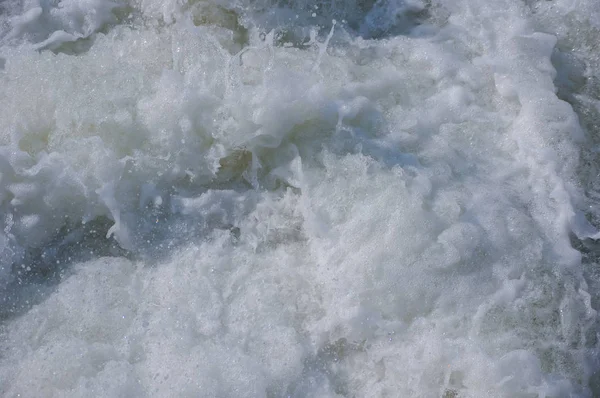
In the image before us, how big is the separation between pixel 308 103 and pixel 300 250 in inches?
36.1

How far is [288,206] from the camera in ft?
11.4

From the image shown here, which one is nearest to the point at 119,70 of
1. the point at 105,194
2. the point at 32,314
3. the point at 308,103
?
the point at 105,194

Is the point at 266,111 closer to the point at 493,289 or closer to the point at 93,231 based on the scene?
the point at 93,231

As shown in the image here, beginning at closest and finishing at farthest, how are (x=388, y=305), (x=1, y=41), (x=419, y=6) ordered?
(x=388, y=305) < (x=1, y=41) < (x=419, y=6)

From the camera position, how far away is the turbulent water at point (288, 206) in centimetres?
291

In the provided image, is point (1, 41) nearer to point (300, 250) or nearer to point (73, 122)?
point (73, 122)

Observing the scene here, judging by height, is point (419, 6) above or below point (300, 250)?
above

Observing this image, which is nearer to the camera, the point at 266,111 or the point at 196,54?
the point at 266,111

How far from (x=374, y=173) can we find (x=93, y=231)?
1.64 m

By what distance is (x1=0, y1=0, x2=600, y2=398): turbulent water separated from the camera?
9.53 ft

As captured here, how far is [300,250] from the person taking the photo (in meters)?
3.29

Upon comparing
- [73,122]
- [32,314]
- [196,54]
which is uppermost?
[196,54]

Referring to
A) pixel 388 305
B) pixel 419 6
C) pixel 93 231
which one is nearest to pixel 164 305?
pixel 93 231

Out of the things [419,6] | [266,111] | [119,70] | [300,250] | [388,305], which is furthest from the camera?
[419,6]
